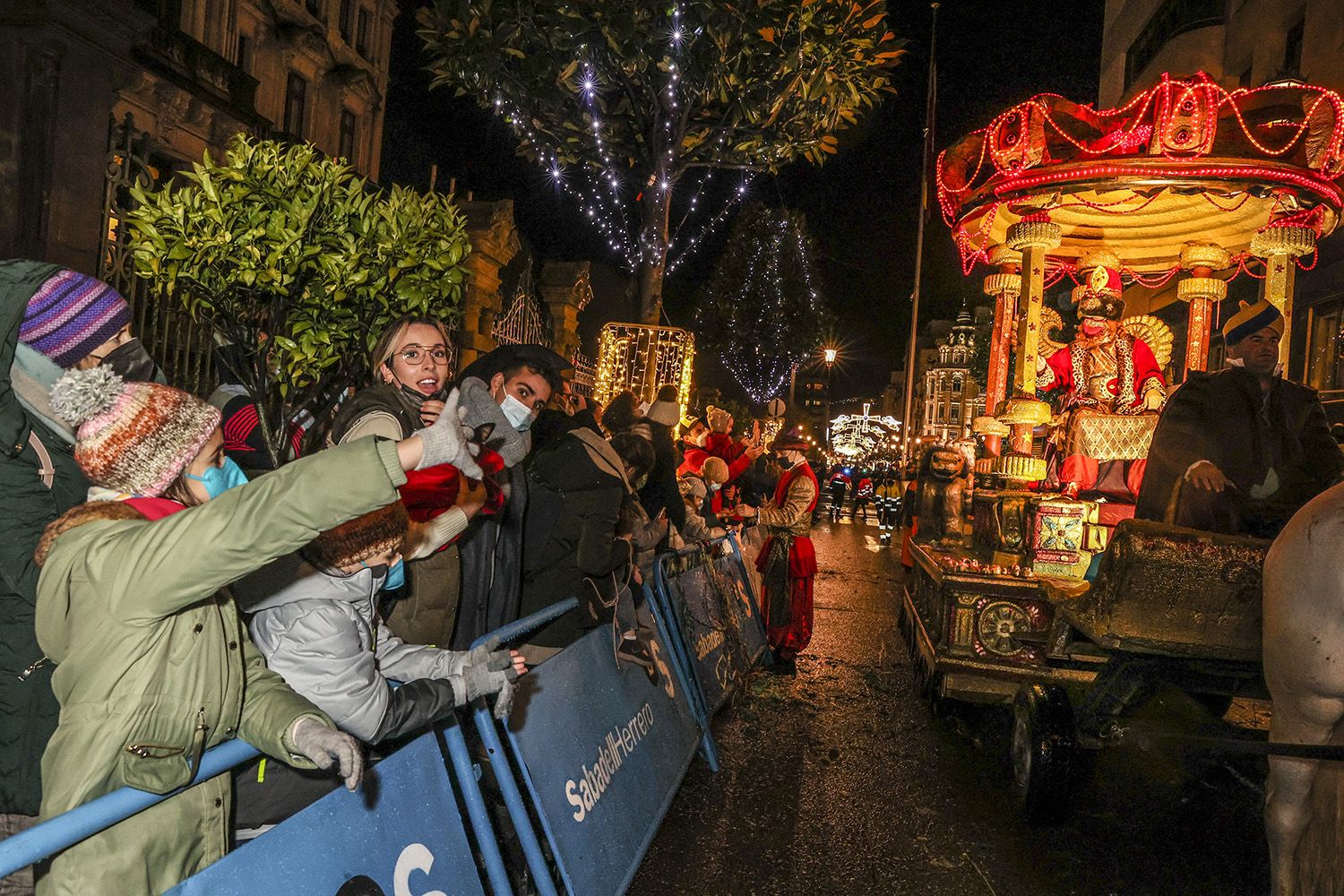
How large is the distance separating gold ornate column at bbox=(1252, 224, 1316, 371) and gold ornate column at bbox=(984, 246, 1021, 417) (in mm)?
2048

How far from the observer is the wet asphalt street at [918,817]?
4.26m

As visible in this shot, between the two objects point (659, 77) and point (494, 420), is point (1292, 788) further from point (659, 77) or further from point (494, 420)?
point (659, 77)

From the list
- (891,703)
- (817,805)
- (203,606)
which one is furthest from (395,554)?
(891,703)

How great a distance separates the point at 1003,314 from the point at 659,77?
421 centimetres

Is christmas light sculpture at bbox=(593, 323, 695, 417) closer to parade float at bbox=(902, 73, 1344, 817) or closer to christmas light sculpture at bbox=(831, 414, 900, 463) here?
parade float at bbox=(902, 73, 1344, 817)

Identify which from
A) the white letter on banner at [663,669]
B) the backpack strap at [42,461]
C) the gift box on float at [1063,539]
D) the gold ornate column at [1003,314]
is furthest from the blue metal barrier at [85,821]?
the gold ornate column at [1003,314]

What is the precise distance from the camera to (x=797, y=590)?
8.18 meters

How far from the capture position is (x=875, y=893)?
4.08 m

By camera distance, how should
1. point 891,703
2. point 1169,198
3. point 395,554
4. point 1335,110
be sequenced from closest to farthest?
point 395,554, point 1335,110, point 891,703, point 1169,198

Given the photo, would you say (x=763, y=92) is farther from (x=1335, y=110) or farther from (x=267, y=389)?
(x=267, y=389)

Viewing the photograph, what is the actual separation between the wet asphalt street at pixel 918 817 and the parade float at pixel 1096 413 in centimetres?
35

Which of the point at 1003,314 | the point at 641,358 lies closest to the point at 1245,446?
the point at 1003,314

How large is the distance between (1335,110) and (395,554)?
7.82m

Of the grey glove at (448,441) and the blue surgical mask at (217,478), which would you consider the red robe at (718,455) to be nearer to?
the blue surgical mask at (217,478)
